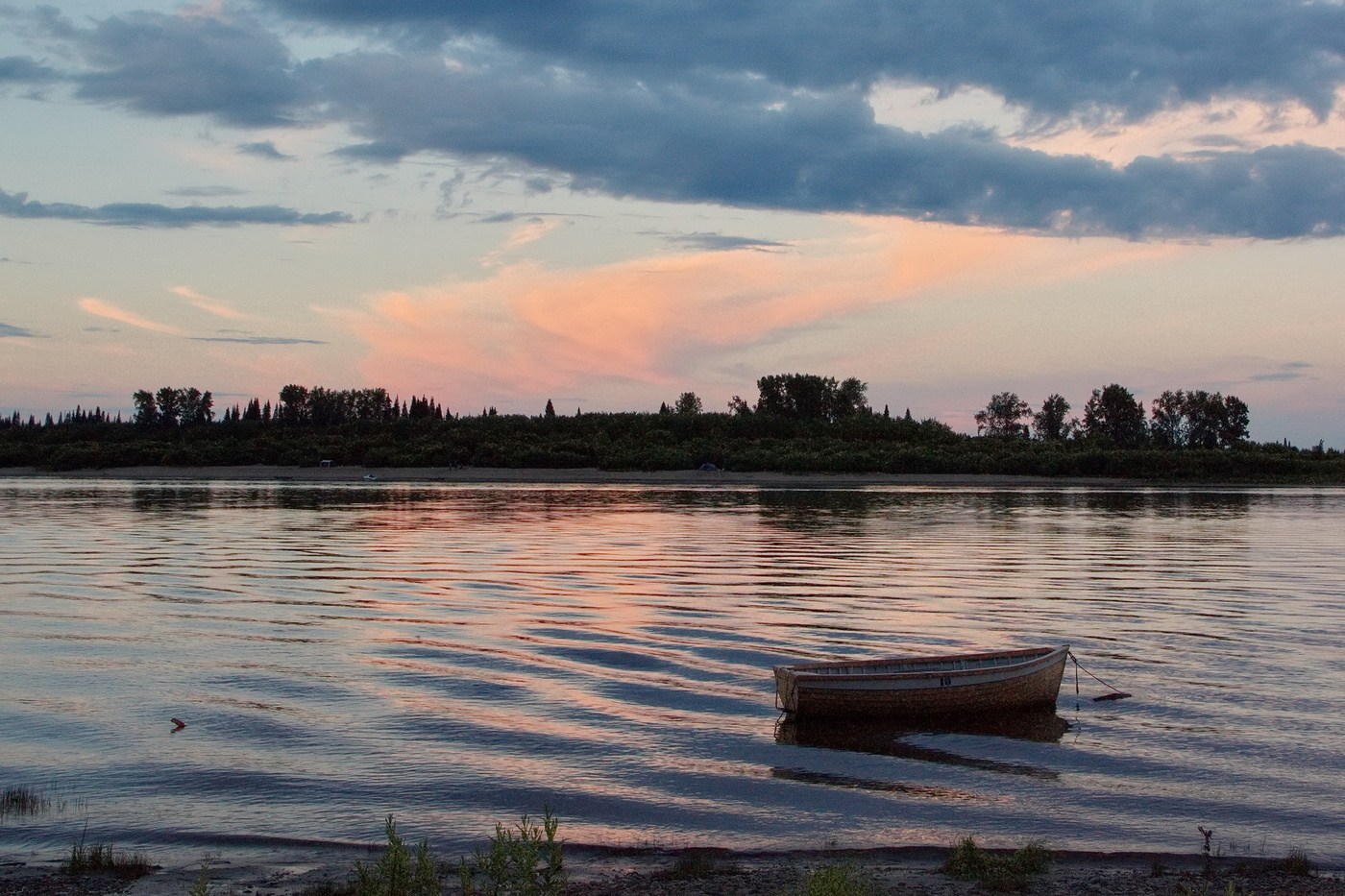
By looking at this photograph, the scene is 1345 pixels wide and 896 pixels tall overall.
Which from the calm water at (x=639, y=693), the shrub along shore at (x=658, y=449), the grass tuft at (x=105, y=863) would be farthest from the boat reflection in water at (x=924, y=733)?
the shrub along shore at (x=658, y=449)

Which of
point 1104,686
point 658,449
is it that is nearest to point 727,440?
point 658,449

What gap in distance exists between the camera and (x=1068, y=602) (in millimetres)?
32406

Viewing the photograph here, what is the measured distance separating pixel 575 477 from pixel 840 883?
119 metres

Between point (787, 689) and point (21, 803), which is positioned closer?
point (21, 803)

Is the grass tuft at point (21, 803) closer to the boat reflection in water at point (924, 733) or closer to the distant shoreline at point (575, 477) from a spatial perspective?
the boat reflection in water at point (924, 733)

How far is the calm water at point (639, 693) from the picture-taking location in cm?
1455

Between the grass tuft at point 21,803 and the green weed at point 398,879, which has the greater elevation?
the green weed at point 398,879

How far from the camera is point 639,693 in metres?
20.9

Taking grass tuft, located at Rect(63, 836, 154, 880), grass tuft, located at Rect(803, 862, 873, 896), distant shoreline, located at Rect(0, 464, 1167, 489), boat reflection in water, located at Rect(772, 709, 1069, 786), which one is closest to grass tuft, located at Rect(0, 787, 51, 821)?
grass tuft, located at Rect(63, 836, 154, 880)

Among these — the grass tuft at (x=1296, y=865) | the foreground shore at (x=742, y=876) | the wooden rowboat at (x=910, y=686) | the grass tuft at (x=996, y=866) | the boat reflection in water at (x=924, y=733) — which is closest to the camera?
the foreground shore at (x=742, y=876)

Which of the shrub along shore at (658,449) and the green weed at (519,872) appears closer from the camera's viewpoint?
the green weed at (519,872)

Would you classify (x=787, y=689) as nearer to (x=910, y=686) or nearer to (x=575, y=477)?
(x=910, y=686)

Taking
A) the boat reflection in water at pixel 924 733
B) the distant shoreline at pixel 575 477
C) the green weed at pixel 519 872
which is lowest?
the boat reflection in water at pixel 924 733

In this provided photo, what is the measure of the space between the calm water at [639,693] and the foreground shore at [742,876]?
2.31ft
